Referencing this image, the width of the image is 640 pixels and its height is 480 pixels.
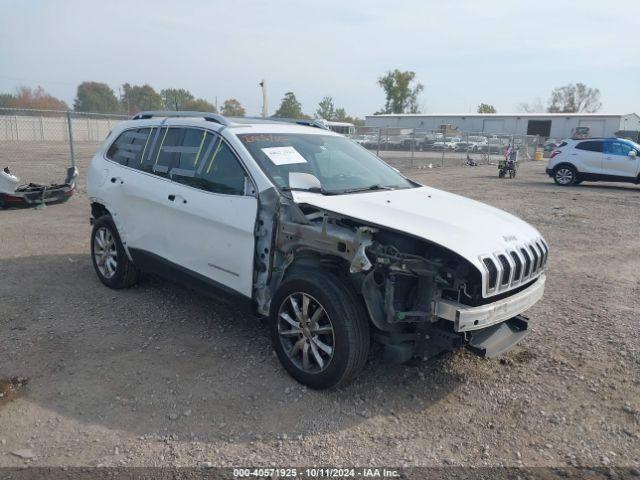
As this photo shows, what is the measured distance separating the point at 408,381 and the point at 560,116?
59464mm

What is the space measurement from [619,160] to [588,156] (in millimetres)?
892

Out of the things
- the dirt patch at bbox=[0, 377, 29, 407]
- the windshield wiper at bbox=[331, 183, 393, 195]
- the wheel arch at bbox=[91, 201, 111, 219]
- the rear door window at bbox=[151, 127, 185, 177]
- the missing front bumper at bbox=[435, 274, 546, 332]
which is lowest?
the dirt patch at bbox=[0, 377, 29, 407]

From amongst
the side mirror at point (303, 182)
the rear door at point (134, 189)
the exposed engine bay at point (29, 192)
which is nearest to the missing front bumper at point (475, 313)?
the side mirror at point (303, 182)

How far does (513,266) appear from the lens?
3.39m

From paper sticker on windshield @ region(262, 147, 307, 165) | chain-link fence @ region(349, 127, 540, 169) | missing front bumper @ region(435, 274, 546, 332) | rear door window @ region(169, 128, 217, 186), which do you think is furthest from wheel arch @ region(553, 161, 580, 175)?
rear door window @ region(169, 128, 217, 186)

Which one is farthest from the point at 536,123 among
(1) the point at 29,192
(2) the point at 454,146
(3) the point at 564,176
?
(1) the point at 29,192

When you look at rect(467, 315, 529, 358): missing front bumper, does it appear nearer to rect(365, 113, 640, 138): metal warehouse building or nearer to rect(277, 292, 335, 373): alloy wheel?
rect(277, 292, 335, 373): alloy wheel

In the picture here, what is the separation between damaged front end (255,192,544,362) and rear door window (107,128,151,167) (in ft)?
7.40

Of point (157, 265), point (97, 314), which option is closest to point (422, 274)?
point (157, 265)

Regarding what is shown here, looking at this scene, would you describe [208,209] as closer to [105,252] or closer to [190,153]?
[190,153]

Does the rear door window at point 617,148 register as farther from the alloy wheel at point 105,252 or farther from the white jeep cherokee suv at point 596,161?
the alloy wheel at point 105,252

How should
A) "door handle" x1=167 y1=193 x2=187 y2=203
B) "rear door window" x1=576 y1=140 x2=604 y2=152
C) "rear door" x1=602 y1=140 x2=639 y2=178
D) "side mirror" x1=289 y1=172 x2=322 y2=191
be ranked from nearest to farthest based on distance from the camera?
"side mirror" x1=289 y1=172 x2=322 y2=191 < "door handle" x1=167 y1=193 x2=187 y2=203 < "rear door" x1=602 y1=140 x2=639 y2=178 < "rear door window" x1=576 y1=140 x2=604 y2=152

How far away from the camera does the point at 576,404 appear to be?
355cm

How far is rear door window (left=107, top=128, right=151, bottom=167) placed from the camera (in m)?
5.14
